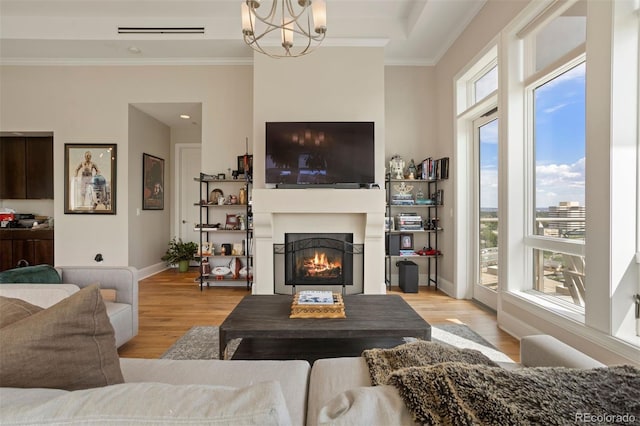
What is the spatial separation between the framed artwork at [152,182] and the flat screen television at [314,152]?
2456 mm

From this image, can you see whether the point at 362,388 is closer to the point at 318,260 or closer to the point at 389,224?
the point at 318,260

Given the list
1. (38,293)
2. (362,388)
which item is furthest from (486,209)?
(38,293)

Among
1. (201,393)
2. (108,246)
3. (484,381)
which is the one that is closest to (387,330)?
(484,381)

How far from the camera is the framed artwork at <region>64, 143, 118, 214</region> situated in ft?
14.2

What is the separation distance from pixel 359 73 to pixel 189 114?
279cm

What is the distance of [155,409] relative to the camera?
1.58ft

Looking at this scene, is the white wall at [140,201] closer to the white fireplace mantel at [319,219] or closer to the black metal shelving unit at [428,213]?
the white fireplace mantel at [319,219]

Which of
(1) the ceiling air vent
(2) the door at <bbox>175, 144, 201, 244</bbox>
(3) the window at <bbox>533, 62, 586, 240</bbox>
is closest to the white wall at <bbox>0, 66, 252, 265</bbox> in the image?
(1) the ceiling air vent

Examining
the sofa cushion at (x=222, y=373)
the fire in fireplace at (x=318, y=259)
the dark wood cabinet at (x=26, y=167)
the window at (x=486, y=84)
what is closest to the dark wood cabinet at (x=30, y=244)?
the dark wood cabinet at (x=26, y=167)

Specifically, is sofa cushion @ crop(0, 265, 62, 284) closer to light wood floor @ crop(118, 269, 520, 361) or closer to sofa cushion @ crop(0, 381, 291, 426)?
light wood floor @ crop(118, 269, 520, 361)

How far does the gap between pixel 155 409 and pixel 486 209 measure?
3.78 meters

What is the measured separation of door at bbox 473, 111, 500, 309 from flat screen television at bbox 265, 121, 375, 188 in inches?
50.1

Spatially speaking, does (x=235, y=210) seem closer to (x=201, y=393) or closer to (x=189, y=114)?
(x=189, y=114)

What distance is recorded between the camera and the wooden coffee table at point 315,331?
174 centimetres
